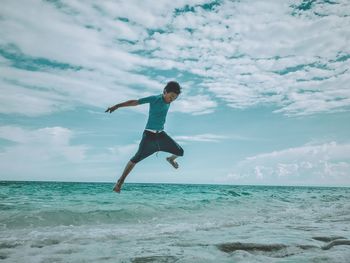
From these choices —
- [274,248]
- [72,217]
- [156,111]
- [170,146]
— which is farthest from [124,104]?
[72,217]

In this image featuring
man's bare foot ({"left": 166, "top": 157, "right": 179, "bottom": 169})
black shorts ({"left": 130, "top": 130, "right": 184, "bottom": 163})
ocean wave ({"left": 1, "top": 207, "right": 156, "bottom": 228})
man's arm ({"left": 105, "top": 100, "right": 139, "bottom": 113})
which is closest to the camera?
man's arm ({"left": 105, "top": 100, "right": 139, "bottom": 113})

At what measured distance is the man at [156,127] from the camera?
5.72 m

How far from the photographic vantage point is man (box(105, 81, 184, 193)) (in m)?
5.72

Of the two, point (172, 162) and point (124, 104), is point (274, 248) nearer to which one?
point (172, 162)

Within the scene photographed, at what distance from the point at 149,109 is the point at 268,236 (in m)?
3.22

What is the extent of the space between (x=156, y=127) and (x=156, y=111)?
1.01ft

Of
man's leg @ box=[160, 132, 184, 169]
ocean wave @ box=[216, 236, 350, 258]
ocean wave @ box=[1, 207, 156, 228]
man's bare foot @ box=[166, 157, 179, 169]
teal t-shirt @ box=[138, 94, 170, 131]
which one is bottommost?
ocean wave @ box=[1, 207, 156, 228]

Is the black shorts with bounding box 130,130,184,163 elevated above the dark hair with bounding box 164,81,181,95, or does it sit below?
below

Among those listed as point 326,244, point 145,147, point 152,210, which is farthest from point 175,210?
point 326,244

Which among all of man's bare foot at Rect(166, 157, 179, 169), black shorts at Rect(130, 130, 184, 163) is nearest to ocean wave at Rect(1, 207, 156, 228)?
man's bare foot at Rect(166, 157, 179, 169)

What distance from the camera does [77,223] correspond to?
923 centimetres

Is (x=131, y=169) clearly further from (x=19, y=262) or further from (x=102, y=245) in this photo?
(x=19, y=262)

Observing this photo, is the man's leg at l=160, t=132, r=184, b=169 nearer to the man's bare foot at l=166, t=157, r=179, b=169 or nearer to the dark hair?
the man's bare foot at l=166, t=157, r=179, b=169

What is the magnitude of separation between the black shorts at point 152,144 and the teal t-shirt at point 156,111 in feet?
0.46
